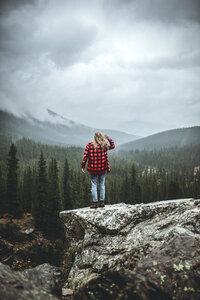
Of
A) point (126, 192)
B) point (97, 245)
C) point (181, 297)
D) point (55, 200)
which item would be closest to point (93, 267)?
point (97, 245)

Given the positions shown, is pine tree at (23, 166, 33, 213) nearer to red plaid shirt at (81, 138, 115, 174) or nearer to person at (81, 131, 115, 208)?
person at (81, 131, 115, 208)

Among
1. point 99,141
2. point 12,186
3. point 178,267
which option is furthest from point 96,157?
point 12,186

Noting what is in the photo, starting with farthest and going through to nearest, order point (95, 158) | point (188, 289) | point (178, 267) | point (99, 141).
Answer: point (99, 141) → point (95, 158) → point (178, 267) → point (188, 289)

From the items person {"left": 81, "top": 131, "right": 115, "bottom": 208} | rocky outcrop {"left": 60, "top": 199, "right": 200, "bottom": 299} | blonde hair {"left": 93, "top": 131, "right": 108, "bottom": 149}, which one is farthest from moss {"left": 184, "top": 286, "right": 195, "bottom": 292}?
blonde hair {"left": 93, "top": 131, "right": 108, "bottom": 149}

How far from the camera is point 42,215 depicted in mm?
36938

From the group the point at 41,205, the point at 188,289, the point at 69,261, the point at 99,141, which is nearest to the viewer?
the point at 188,289

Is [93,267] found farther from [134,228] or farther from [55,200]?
[55,200]

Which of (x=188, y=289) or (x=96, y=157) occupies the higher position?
(x=96, y=157)

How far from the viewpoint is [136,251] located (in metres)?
5.57

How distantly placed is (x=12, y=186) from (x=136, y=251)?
37.9 metres

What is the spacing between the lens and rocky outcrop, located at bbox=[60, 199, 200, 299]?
4250mm

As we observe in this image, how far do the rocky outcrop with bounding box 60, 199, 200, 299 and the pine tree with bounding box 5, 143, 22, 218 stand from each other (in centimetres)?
3243

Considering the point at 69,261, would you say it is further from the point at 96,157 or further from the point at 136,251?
the point at 96,157

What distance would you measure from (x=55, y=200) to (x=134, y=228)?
32956 millimetres
